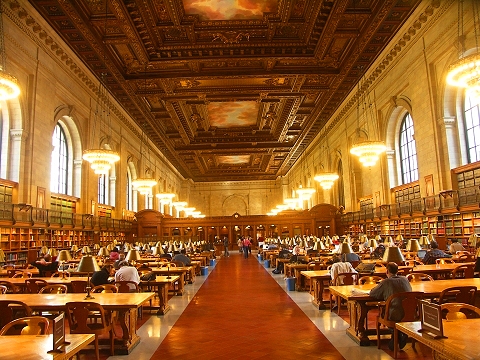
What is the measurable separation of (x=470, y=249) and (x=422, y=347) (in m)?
8.01

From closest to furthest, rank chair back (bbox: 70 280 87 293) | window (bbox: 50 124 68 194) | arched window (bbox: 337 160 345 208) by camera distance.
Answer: chair back (bbox: 70 280 87 293) < window (bbox: 50 124 68 194) < arched window (bbox: 337 160 345 208)

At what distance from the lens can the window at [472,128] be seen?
12.9 m

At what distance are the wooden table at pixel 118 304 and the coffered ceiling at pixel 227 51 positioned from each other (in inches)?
341

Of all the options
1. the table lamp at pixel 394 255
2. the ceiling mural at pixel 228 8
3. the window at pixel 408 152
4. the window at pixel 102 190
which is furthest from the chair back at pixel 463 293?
the window at pixel 102 190

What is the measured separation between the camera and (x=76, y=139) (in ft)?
58.3

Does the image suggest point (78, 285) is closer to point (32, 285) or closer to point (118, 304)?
point (32, 285)

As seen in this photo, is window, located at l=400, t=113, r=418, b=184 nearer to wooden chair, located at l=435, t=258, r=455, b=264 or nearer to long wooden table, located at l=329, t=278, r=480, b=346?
wooden chair, located at l=435, t=258, r=455, b=264

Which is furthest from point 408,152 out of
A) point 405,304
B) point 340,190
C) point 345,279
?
point 405,304

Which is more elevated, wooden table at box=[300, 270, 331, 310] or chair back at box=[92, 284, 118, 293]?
chair back at box=[92, 284, 118, 293]

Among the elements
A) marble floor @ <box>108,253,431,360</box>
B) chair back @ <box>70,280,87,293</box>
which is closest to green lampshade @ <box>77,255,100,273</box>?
marble floor @ <box>108,253,431,360</box>

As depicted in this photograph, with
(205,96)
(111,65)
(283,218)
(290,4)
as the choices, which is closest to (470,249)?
(290,4)

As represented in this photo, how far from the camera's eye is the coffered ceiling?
12.1 m

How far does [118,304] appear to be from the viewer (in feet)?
16.2

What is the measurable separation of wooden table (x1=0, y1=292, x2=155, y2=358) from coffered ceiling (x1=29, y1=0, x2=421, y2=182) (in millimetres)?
8650
